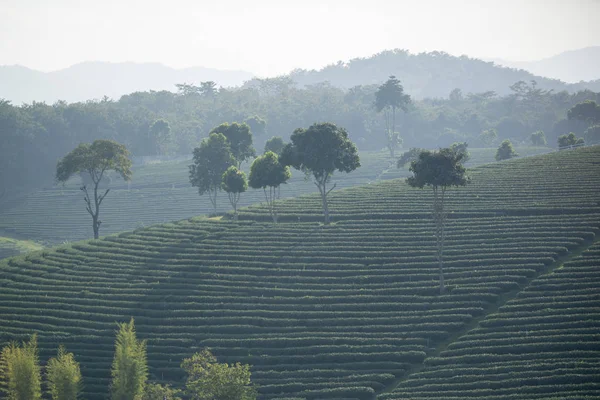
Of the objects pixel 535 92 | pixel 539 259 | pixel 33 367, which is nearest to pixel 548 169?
pixel 539 259

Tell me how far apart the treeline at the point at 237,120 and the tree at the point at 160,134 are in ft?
0.62

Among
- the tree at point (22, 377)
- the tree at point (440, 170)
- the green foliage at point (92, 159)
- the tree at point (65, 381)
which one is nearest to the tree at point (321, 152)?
the tree at point (440, 170)

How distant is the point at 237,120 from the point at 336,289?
109752 mm

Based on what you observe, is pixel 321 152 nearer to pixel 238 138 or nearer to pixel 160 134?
pixel 238 138

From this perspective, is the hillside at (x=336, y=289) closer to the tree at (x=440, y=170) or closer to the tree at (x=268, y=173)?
the tree at (x=268, y=173)

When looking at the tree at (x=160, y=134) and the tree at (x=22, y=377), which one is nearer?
the tree at (x=22, y=377)

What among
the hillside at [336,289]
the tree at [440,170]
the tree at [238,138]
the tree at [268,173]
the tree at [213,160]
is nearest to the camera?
the hillside at [336,289]

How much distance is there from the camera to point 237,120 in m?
155

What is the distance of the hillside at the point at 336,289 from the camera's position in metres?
40.6

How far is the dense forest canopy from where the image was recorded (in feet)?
420

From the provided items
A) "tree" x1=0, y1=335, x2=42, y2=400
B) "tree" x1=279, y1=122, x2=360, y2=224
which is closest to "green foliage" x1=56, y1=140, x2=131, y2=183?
"tree" x1=279, y1=122, x2=360, y2=224

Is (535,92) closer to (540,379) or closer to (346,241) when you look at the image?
(346,241)

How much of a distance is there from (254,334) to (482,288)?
1489 cm

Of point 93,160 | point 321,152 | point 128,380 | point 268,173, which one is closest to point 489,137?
point 321,152
